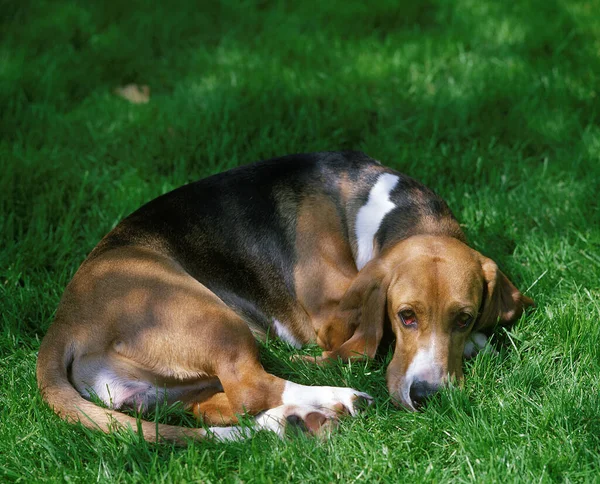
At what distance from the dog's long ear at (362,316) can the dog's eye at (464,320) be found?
387 millimetres

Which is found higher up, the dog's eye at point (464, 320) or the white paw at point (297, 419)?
the dog's eye at point (464, 320)

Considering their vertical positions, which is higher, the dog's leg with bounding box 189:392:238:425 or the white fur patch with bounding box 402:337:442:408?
the white fur patch with bounding box 402:337:442:408

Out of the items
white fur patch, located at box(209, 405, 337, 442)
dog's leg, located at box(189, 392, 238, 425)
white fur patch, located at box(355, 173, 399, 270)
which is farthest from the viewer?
white fur patch, located at box(355, 173, 399, 270)

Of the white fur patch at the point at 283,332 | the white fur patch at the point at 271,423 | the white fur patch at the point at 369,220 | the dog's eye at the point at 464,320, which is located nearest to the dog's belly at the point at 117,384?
the white fur patch at the point at 271,423

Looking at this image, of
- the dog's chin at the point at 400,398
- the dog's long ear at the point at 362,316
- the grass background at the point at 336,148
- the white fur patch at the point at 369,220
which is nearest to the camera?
the grass background at the point at 336,148

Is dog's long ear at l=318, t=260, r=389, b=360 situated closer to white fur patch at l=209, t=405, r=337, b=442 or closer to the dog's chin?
the dog's chin

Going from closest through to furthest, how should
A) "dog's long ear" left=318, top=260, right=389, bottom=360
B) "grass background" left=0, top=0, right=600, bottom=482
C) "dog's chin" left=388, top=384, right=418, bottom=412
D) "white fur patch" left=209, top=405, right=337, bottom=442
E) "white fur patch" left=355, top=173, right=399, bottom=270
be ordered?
"grass background" left=0, top=0, right=600, bottom=482 < "white fur patch" left=209, top=405, right=337, bottom=442 < "dog's chin" left=388, top=384, right=418, bottom=412 < "dog's long ear" left=318, top=260, right=389, bottom=360 < "white fur patch" left=355, top=173, right=399, bottom=270

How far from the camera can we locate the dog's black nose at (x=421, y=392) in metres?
3.84

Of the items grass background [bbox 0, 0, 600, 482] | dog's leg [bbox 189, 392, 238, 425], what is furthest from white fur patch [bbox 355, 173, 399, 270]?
dog's leg [bbox 189, 392, 238, 425]

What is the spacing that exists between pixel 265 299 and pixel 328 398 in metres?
0.95

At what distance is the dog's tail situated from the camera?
369cm

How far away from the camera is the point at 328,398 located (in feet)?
13.1

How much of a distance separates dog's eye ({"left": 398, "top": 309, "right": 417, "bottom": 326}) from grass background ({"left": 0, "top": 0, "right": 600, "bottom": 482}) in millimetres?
359

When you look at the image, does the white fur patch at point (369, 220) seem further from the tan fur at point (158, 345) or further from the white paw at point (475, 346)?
the tan fur at point (158, 345)
